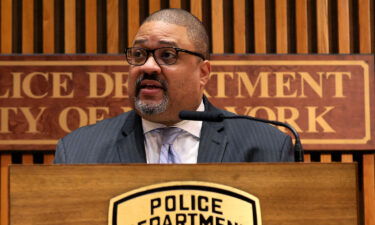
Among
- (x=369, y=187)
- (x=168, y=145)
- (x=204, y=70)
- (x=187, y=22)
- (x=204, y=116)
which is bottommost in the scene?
(x=369, y=187)

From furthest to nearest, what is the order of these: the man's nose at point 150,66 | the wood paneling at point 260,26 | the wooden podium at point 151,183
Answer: the wood paneling at point 260,26 → the man's nose at point 150,66 → the wooden podium at point 151,183

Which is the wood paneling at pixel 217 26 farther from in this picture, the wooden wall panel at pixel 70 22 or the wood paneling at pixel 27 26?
the wood paneling at pixel 27 26

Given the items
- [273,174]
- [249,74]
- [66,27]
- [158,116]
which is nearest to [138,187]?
[273,174]

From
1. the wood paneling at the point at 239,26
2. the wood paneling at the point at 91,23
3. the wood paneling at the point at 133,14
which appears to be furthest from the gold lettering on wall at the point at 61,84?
the wood paneling at the point at 239,26

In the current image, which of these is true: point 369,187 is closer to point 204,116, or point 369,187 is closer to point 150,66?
point 150,66

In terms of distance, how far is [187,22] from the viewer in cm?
144

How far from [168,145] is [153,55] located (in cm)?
25

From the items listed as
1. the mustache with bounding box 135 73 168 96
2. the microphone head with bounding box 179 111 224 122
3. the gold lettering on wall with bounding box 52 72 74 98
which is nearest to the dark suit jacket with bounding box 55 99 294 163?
the mustache with bounding box 135 73 168 96

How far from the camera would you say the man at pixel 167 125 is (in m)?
1.33

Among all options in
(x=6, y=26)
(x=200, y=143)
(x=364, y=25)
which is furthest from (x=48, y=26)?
(x=364, y=25)

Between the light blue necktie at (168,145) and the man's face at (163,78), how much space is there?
0.02 metres

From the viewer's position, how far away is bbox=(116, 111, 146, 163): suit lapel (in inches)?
52.4

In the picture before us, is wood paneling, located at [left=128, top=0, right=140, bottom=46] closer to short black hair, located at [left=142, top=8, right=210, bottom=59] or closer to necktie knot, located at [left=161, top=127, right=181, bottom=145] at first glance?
short black hair, located at [left=142, top=8, right=210, bottom=59]

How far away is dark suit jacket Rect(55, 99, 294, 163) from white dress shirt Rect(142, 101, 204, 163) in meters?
0.03
